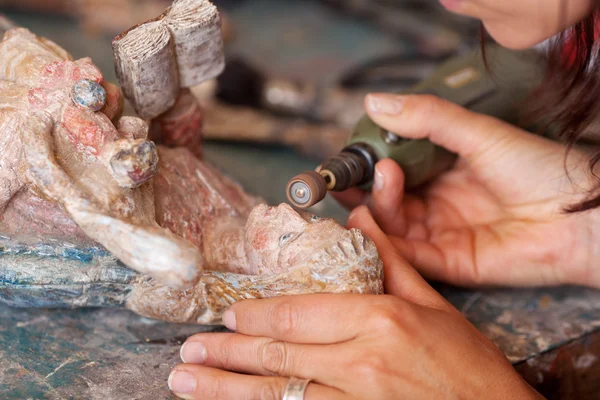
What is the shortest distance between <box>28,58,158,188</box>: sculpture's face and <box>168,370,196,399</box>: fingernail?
0.34 metres

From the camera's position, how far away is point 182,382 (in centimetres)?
102

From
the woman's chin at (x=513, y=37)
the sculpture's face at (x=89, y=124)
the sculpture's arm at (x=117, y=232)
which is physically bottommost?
the sculpture's arm at (x=117, y=232)

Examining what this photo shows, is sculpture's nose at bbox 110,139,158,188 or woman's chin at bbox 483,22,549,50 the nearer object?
sculpture's nose at bbox 110,139,158,188

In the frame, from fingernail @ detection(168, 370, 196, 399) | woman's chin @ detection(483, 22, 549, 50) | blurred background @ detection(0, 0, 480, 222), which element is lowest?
blurred background @ detection(0, 0, 480, 222)

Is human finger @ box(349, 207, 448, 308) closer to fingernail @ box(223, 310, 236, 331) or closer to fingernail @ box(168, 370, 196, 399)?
fingernail @ box(223, 310, 236, 331)

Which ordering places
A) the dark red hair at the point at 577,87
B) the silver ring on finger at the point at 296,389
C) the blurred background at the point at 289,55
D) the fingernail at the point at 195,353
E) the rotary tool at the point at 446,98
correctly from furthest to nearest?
the blurred background at the point at 289,55 < the rotary tool at the point at 446,98 < the dark red hair at the point at 577,87 < the fingernail at the point at 195,353 < the silver ring on finger at the point at 296,389

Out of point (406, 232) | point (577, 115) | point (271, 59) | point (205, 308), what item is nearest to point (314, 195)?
point (205, 308)

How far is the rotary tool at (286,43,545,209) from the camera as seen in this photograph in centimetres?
142

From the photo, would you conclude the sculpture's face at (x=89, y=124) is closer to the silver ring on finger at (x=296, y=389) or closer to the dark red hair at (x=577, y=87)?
the silver ring on finger at (x=296, y=389)

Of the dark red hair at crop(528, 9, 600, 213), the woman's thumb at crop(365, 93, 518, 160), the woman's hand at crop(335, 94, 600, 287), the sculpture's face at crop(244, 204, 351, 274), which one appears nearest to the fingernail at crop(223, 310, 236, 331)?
the sculpture's face at crop(244, 204, 351, 274)

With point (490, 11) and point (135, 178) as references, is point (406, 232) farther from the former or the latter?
point (135, 178)

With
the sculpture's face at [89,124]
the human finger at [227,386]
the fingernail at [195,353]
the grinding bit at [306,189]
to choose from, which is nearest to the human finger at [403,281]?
the grinding bit at [306,189]

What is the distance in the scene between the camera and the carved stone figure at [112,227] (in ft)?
3.22

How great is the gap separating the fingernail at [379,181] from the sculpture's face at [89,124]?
0.58m
